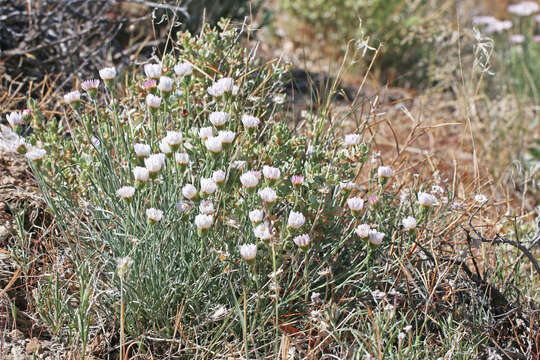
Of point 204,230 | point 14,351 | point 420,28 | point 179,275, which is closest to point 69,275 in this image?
point 14,351

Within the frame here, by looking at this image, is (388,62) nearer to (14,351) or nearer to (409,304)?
(409,304)

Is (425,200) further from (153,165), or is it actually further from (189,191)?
(153,165)

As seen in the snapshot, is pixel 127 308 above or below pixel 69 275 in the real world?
above

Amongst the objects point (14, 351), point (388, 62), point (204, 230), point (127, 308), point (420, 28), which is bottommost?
point (388, 62)

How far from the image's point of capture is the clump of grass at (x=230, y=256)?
69.0 inches

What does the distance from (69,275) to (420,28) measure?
13.9ft

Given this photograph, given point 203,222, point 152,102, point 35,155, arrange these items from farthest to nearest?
point 152,102, point 35,155, point 203,222

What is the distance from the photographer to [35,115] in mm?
2012

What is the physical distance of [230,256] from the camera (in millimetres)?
1869

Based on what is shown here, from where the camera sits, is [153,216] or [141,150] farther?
[141,150]

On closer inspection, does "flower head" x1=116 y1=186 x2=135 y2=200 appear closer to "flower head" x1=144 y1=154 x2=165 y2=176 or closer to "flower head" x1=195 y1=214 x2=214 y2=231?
"flower head" x1=144 y1=154 x2=165 y2=176

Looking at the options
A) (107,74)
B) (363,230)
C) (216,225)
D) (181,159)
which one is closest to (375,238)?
(363,230)

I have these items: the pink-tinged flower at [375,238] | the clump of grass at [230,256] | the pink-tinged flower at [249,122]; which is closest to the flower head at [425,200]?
the clump of grass at [230,256]

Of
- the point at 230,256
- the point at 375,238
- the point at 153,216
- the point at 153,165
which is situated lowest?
the point at 230,256
